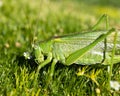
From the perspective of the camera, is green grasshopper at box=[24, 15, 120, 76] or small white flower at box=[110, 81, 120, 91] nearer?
small white flower at box=[110, 81, 120, 91]

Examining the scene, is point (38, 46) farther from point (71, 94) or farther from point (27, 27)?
point (27, 27)

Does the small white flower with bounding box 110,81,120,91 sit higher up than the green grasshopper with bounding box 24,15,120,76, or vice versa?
the green grasshopper with bounding box 24,15,120,76

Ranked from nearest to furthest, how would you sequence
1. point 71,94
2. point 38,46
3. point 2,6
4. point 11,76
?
point 71,94, point 11,76, point 38,46, point 2,6

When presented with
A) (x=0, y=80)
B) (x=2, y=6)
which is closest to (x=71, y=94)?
(x=0, y=80)

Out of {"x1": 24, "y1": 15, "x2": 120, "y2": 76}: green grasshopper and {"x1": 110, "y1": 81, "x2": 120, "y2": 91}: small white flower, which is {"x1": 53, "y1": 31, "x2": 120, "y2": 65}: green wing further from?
{"x1": 110, "y1": 81, "x2": 120, "y2": 91}: small white flower

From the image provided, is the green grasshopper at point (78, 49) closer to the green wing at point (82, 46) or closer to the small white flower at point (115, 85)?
the green wing at point (82, 46)

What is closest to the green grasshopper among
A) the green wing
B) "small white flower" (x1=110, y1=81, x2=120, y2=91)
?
the green wing

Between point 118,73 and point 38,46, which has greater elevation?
point 38,46

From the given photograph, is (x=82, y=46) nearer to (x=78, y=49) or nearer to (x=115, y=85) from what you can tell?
(x=78, y=49)
